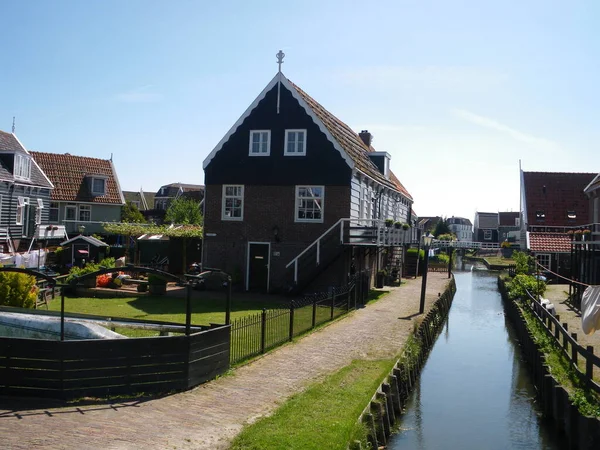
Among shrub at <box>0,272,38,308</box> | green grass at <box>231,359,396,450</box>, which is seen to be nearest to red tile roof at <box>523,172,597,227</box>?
green grass at <box>231,359,396,450</box>

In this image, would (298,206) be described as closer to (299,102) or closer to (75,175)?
(299,102)

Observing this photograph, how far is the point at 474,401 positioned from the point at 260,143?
17260 mm

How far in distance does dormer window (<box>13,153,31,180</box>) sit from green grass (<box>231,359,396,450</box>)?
32.4m

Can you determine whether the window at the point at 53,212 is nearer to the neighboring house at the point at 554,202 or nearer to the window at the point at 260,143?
the window at the point at 260,143

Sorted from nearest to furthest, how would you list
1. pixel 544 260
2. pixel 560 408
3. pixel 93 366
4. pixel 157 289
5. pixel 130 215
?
pixel 93 366 → pixel 560 408 → pixel 157 289 → pixel 544 260 → pixel 130 215

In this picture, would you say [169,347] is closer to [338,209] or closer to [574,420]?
[574,420]

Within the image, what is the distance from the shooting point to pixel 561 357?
16453mm

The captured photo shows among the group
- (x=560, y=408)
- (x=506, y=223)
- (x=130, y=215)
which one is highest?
(x=506, y=223)

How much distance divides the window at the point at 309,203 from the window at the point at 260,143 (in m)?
2.59

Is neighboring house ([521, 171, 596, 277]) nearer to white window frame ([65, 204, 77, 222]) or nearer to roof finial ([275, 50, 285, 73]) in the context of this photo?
roof finial ([275, 50, 285, 73])

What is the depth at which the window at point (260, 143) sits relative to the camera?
29547mm

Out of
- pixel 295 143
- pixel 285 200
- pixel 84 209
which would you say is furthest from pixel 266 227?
pixel 84 209

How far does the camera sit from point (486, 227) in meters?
123

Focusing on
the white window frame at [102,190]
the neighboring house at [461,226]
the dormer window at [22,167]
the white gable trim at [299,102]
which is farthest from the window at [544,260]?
the neighboring house at [461,226]
